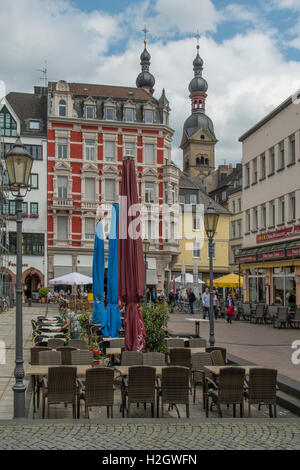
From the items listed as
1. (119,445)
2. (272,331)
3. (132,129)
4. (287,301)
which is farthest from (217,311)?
(119,445)

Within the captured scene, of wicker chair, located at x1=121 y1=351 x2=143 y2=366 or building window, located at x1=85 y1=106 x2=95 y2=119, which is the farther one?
building window, located at x1=85 y1=106 x2=95 y2=119

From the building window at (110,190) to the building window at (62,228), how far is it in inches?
172

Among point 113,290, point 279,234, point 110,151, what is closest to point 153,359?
point 113,290

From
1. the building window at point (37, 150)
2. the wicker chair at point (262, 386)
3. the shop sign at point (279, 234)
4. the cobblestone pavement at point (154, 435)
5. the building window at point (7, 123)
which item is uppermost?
the building window at point (7, 123)

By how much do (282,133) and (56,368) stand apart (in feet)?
86.7

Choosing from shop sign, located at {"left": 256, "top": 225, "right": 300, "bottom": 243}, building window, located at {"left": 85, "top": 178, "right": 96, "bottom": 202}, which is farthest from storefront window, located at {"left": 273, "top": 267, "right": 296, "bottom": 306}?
building window, located at {"left": 85, "top": 178, "right": 96, "bottom": 202}

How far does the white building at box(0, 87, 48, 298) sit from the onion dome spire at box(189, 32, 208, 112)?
60.1 m

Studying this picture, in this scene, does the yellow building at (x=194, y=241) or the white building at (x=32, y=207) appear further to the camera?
the yellow building at (x=194, y=241)

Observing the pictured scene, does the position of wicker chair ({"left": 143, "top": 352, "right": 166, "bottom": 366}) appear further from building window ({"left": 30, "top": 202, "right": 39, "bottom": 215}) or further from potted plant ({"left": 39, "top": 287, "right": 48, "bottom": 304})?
building window ({"left": 30, "top": 202, "right": 39, "bottom": 215})

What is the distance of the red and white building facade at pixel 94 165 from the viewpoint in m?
51.6

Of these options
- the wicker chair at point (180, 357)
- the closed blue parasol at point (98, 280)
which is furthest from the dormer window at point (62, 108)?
the wicker chair at point (180, 357)

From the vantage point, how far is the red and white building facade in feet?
169

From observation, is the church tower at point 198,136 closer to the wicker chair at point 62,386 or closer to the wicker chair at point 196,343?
the wicker chair at point 196,343

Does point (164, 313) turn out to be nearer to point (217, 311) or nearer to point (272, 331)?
point (272, 331)
